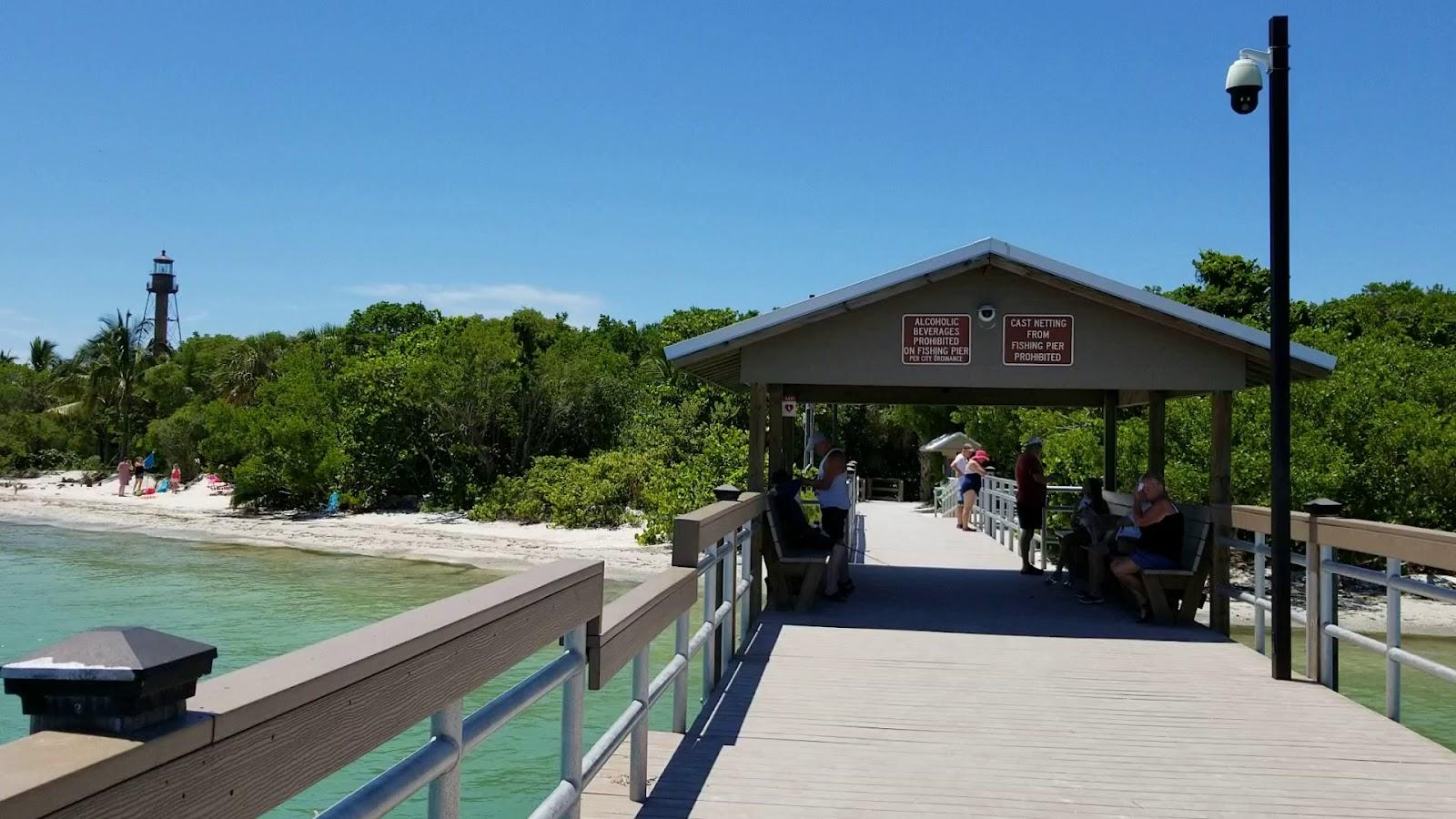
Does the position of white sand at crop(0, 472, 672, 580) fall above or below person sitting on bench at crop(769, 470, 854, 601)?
below

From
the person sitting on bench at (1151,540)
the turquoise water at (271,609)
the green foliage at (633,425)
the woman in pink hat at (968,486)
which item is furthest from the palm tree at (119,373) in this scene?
the person sitting on bench at (1151,540)

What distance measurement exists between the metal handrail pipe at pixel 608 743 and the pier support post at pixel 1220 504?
6.50 metres

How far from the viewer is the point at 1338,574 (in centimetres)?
810

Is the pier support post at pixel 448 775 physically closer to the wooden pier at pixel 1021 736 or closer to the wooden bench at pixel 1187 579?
the wooden pier at pixel 1021 736

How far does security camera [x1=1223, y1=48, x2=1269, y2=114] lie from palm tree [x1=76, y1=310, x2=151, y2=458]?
53928 millimetres

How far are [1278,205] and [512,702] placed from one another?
6.36 m

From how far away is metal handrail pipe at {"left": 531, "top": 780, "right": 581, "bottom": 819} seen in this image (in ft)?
11.2

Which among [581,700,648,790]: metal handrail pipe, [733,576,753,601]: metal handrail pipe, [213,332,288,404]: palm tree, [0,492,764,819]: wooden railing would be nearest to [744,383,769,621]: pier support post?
[733,576,753,601]: metal handrail pipe

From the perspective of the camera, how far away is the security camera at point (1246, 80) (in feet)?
24.5

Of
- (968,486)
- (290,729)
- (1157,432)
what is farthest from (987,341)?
(968,486)

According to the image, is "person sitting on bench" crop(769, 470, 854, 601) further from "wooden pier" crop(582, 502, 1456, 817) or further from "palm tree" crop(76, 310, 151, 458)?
"palm tree" crop(76, 310, 151, 458)

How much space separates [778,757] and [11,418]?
61.3m

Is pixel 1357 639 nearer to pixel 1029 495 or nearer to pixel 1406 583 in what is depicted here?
pixel 1406 583

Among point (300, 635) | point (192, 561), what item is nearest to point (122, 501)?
point (192, 561)
